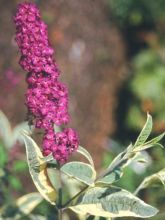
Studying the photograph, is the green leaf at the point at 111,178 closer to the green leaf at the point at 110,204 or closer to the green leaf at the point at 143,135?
the green leaf at the point at 110,204

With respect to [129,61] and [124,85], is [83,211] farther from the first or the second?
[129,61]

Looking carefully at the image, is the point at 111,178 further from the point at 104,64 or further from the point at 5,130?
the point at 104,64

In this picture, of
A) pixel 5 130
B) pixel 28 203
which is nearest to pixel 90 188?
pixel 28 203

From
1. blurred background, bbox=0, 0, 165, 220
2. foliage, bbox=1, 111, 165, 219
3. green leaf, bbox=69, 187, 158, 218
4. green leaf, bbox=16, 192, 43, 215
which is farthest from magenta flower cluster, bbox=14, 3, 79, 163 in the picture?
blurred background, bbox=0, 0, 165, 220

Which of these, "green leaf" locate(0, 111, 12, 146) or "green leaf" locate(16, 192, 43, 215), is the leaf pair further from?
"green leaf" locate(0, 111, 12, 146)

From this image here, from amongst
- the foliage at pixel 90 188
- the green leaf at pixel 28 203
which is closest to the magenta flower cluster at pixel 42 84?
the foliage at pixel 90 188
